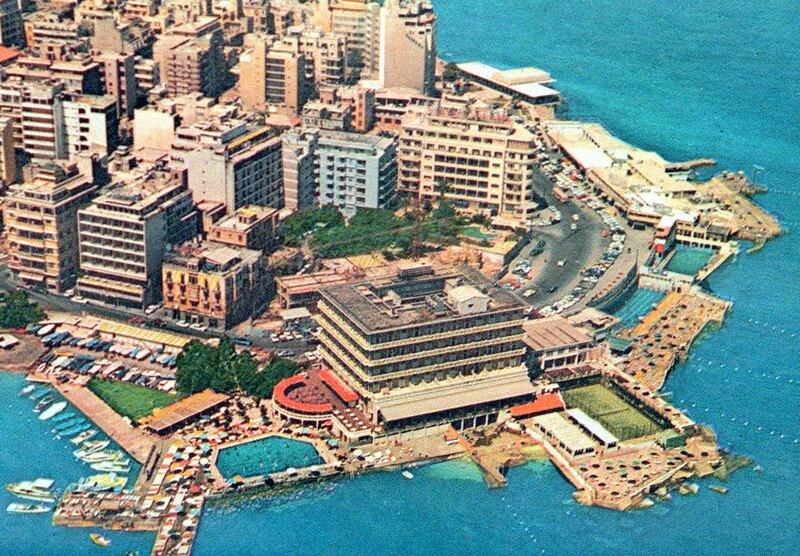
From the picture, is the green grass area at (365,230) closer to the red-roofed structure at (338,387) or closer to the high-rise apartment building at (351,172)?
the high-rise apartment building at (351,172)

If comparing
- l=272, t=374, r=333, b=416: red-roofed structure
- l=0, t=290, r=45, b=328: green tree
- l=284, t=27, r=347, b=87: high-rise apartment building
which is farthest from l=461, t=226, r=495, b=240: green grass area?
l=0, t=290, r=45, b=328: green tree

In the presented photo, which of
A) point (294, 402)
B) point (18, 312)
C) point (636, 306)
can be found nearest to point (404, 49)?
point (636, 306)

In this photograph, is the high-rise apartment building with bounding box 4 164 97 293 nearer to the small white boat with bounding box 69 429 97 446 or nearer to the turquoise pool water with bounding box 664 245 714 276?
the small white boat with bounding box 69 429 97 446

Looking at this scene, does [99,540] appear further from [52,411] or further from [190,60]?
[190,60]

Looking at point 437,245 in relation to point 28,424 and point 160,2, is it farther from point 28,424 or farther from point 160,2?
point 160,2

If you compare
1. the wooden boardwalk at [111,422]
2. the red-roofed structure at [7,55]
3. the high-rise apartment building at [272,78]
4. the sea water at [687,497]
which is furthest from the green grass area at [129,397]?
the red-roofed structure at [7,55]
